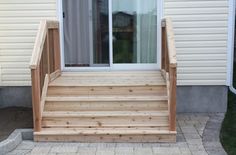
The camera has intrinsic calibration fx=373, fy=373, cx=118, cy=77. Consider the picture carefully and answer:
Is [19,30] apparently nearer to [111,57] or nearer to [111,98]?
[111,57]

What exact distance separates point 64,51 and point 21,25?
2.96 ft

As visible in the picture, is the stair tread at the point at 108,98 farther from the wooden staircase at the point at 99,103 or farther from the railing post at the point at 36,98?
the railing post at the point at 36,98

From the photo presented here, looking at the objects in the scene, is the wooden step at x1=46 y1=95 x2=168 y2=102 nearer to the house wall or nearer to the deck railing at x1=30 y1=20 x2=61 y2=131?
the deck railing at x1=30 y1=20 x2=61 y2=131

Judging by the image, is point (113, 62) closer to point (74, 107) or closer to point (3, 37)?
point (74, 107)

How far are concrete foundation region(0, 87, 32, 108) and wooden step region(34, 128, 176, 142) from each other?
5.44ft

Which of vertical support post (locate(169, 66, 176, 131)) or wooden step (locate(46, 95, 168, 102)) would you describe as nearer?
vertical support post (locate(169, 66, 176, 131))

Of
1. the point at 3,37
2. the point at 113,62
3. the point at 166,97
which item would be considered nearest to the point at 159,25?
the point at 113,62

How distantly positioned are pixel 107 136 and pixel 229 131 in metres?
1.82

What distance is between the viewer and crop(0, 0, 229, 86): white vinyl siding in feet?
20.2

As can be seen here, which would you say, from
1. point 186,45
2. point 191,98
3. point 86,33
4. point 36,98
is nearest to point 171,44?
point 186,45

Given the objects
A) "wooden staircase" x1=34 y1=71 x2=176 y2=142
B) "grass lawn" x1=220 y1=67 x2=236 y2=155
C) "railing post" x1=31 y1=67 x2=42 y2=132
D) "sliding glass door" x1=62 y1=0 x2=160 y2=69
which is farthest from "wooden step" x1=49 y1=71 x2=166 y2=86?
"grass lawn" x1=220 y1=67 x2=236 y2=155

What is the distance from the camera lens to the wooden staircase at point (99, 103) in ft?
16.2

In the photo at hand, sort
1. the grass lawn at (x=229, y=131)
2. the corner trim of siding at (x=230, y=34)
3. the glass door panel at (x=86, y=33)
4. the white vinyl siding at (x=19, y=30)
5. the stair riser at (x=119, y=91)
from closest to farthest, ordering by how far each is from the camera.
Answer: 1. the grass lawn at (x=229, y=131)
2. the stair riser at (x=119, y=91)
3. the corner trim of siding at (x=230, y=34)
4. the white vinyl siding at (x=19, y=30)
5. the glass door panel at (x=86, y=33)

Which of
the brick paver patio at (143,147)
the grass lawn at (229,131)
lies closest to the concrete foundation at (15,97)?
the brick paver patio at (143,147)
